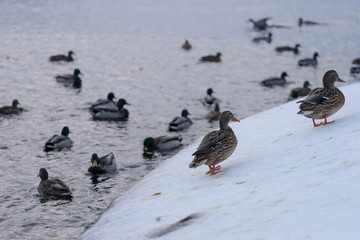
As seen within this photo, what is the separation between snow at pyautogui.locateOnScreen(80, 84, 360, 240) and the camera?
263 inches

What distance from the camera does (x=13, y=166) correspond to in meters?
16.8

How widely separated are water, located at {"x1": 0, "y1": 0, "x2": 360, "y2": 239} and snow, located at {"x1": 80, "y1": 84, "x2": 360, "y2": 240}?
2.92 meters

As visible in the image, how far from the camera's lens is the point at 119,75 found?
32.9 metres

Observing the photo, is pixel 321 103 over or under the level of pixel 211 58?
over

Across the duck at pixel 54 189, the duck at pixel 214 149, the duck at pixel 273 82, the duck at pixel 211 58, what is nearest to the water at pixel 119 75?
the duck at pixel 54 189

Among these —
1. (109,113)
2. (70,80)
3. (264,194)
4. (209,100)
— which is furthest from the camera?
(70,80)

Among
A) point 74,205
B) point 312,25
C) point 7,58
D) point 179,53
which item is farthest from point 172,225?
point 312,25

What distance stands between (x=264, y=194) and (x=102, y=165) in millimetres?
8985

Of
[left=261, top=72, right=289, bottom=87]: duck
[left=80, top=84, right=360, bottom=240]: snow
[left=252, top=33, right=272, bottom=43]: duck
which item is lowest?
[left=261, top=72, right=289, bottom=87]: duck

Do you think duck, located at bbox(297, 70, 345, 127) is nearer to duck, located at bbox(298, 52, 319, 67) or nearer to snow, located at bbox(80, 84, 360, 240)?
snow, located at bbox(80, 84, 360, 240)

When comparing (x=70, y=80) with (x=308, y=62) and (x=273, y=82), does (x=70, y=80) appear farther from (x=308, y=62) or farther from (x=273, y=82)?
(x=308, y=62)

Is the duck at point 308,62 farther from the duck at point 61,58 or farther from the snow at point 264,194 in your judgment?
the snow at point 264,194

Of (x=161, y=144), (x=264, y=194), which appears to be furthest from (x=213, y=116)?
(x=264, y=194)

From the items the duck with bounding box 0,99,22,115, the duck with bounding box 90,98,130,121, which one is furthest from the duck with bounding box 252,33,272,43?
the duck with bounding box 0,99,22,115
